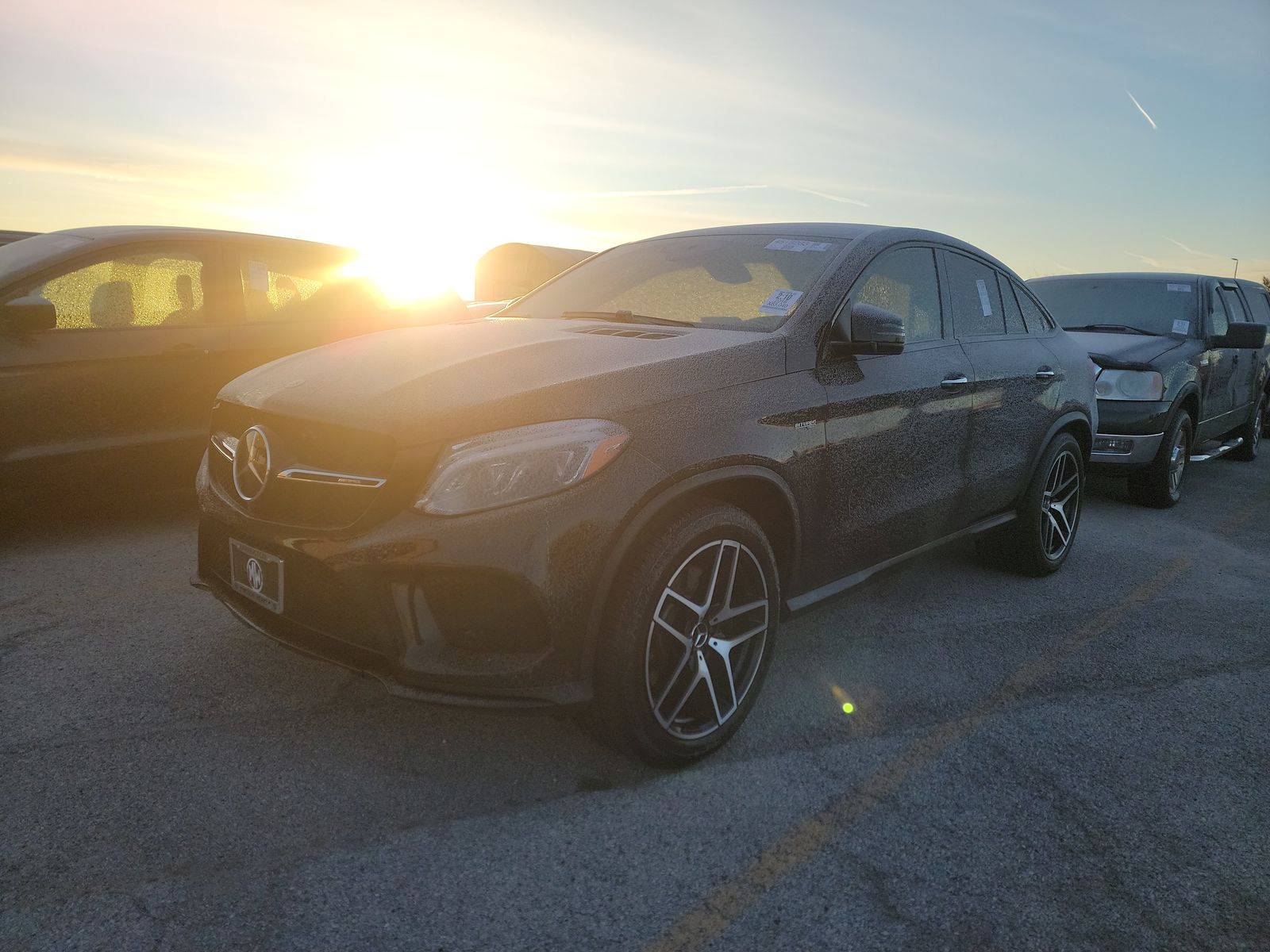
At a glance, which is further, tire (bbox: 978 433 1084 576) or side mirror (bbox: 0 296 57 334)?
tire (bbox: 978 433 1084 576)

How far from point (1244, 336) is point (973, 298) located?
4.29 metres

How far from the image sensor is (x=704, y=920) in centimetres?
216

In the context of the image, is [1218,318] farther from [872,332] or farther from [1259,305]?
[872,332]

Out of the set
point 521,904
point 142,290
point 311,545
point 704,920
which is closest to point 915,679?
point 704,920

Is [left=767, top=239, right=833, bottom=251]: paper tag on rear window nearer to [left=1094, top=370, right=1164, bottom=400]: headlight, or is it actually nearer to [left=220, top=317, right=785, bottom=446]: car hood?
[left=220, top=317, right=785, bottom=446]: car hood

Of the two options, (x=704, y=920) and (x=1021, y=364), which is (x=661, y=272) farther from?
(x=704, y=920)

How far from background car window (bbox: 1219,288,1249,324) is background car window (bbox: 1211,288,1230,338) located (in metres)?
0.14

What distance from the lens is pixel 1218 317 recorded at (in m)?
7.66

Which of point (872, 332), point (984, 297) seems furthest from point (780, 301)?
point (984, 297)

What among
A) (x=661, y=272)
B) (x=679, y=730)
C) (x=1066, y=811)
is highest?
(x=661, y=272)

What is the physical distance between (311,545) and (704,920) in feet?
4.52

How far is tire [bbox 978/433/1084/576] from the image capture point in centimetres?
467

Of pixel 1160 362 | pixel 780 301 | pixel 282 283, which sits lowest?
pixel 1160 362

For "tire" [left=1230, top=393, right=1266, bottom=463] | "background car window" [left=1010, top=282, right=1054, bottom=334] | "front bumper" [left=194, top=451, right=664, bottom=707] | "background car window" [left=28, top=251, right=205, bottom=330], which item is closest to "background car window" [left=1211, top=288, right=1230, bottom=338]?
"tire" [left=1230, top=393, right=1266, bottom=463]
